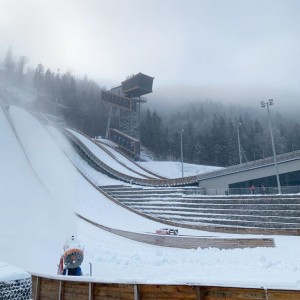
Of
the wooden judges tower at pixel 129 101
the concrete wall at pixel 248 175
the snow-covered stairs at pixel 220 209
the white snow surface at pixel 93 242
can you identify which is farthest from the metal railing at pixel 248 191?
the wooden judges tower at pixel 129 101

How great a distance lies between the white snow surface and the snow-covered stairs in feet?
8.02

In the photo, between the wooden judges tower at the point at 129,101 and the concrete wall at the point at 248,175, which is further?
the wooden judges tower at the point at 129,101

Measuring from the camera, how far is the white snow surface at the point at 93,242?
9.94m

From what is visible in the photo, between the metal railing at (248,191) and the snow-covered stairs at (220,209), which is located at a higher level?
the metal railing at (248,191)

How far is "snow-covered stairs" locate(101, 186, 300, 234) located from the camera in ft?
65.5

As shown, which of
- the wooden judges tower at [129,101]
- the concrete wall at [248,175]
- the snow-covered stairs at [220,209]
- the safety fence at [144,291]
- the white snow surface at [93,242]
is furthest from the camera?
the wooden judges tower at [129,101]

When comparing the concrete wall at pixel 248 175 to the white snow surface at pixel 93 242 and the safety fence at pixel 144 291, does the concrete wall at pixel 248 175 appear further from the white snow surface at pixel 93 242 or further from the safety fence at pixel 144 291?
the safety fence at pixel 144 291

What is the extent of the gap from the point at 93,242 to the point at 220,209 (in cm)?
1048

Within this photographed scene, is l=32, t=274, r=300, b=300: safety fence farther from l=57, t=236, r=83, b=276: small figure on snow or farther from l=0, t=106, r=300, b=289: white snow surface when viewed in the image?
l=57, t=236, r=83, b=276: small figure on snow

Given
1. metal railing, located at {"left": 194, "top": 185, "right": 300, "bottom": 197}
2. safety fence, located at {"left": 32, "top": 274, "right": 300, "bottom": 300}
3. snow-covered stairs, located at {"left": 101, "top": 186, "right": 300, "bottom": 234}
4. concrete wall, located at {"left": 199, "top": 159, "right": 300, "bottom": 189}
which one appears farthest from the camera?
concrete wall, located at {"left": 199, "top": 159, "right": 300, "bottom": 189}

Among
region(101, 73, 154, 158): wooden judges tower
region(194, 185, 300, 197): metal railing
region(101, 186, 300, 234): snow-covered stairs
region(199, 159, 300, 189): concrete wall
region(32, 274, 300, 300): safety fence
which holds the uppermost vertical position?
region(101, 73, 154, 158): wooden judges tower

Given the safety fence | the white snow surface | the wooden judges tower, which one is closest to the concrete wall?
the white snow surface

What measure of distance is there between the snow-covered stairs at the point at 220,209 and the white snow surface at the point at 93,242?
2.44m

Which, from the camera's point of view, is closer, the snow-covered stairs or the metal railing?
the snow-covered stairs
